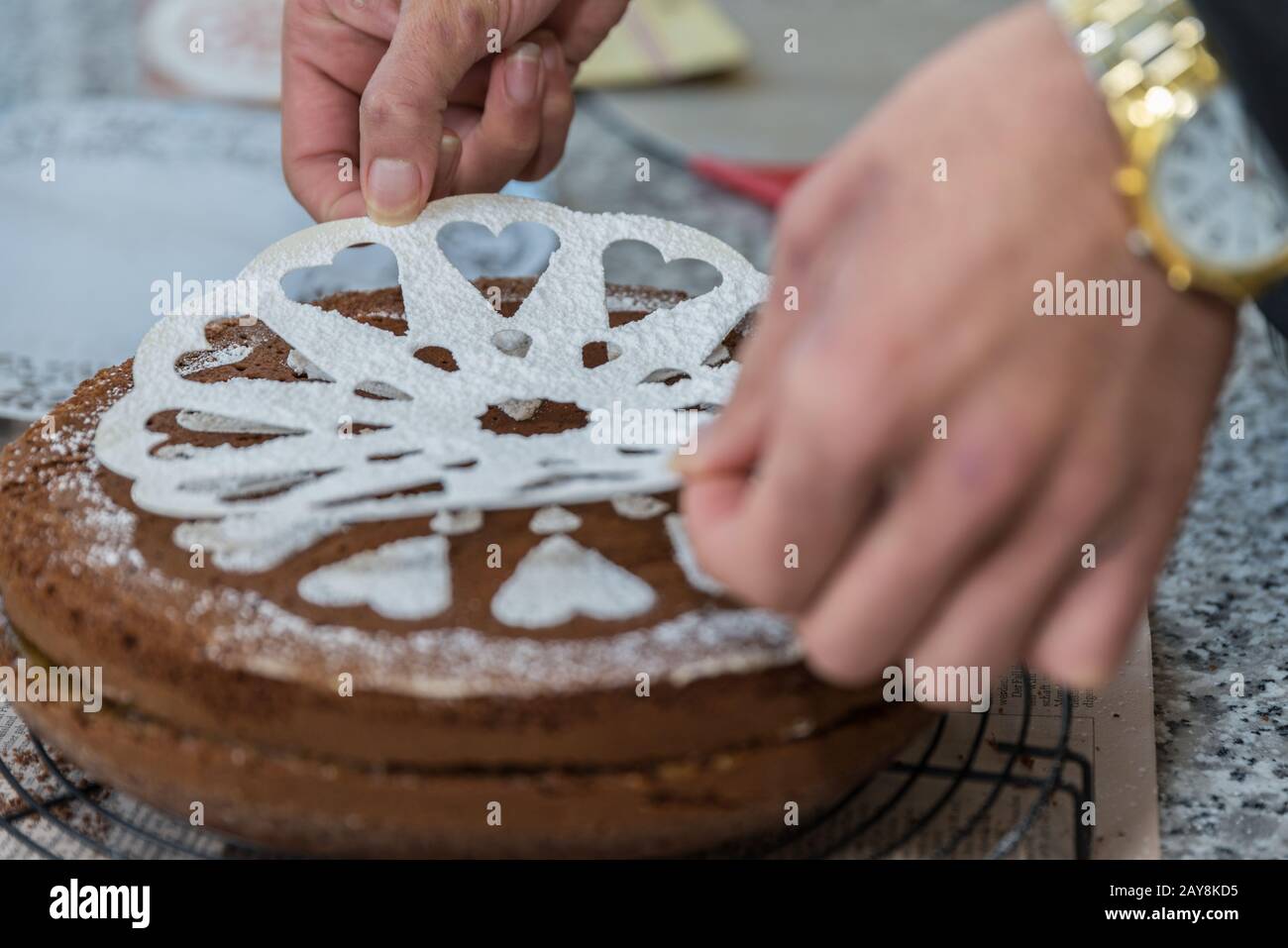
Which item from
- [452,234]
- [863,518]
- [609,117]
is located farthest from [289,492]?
[609,117]

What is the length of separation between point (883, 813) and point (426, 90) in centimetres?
67

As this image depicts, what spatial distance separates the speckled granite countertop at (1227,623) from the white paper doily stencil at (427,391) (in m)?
0.44

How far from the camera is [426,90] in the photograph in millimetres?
1135

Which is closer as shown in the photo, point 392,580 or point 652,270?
point 392,580

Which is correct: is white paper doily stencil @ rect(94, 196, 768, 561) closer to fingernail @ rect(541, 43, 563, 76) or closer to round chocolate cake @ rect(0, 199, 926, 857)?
round chocolate cake @ rect(0, 199, 926, 857)

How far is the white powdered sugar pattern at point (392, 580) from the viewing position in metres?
0.79

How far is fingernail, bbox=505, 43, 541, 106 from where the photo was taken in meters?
1.25

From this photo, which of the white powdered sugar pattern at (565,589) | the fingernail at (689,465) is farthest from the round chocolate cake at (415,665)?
the fingernail at (689,465)

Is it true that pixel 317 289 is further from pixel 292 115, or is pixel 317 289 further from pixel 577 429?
pixel 577 429

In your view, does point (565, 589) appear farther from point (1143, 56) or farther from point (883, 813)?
point (1143, 56)

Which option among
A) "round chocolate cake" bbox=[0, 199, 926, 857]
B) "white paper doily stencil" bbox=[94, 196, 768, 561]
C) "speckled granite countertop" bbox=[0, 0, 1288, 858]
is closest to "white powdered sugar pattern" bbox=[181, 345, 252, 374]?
"white paper doily stencil" bbox=[94, 196, 768, 561]

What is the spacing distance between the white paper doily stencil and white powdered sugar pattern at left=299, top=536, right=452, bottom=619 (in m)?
0.02

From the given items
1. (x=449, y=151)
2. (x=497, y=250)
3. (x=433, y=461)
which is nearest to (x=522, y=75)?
(x=449, y=151)

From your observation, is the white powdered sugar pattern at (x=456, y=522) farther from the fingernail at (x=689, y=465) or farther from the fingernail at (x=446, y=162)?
the fingernail at (x=446, y=162)
